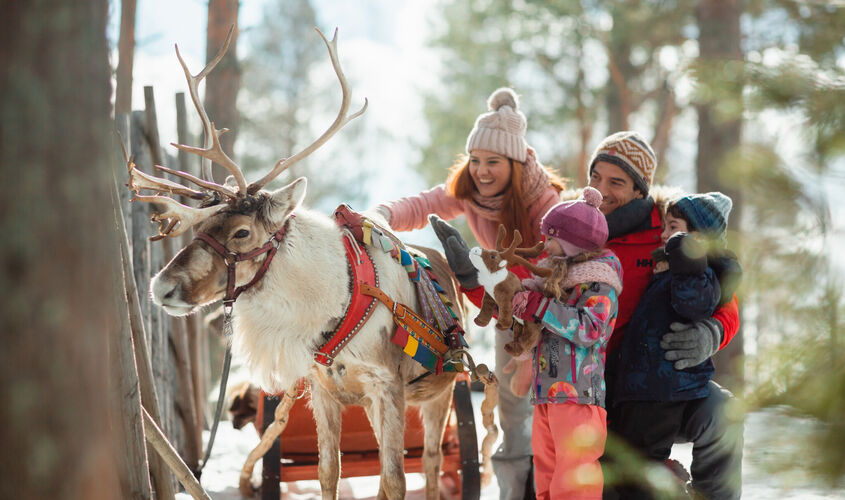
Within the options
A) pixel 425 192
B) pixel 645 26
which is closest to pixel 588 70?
pixel 645 26

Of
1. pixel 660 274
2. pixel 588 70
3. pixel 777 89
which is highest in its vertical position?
pixel 588 70

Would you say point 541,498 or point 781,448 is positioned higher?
point 781,448

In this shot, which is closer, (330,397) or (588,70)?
(330,397)

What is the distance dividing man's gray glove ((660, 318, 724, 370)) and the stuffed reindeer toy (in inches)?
23.2

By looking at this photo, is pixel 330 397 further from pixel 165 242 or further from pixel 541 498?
pixel 165 242

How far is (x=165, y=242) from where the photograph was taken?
5094mm

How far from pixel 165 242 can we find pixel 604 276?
332 cm

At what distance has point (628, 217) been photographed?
345 cm

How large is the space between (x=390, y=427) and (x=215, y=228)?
1.24 m

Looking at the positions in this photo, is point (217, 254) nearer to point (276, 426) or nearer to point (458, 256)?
point (458, 256)

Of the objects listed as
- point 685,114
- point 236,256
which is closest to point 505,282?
point 236,256

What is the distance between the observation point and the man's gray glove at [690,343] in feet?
10.2

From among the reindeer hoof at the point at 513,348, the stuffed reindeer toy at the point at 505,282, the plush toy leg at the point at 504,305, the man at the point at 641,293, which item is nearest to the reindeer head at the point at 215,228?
the man at the point at 641,293

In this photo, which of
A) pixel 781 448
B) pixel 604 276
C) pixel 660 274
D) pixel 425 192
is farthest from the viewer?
pixel 425 192
